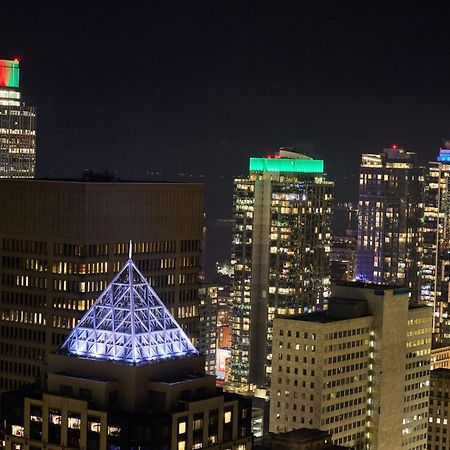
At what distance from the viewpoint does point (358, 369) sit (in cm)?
12331

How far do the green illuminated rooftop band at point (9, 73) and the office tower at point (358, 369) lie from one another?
229 feet

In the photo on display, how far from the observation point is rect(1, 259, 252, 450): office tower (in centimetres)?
7994

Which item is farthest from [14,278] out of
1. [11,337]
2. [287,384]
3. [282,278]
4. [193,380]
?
[282,278]

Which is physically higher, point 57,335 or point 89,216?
point 89,216

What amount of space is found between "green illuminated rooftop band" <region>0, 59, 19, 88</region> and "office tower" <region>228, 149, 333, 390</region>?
30475 millimetres

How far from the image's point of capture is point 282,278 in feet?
611

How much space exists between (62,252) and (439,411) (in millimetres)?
52238

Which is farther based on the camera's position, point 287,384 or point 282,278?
point 282,278

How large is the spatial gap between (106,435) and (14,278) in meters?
35.4

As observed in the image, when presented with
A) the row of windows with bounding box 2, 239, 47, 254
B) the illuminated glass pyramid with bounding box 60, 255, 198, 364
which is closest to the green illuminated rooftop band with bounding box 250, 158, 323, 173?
the row of windows with bounding box 2, 239, 47, 254

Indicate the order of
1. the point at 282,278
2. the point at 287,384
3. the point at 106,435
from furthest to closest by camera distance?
the point at 282,278, the point at 287,384, the point at 106,435

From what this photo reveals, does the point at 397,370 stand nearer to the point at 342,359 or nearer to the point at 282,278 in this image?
the point at 342,359

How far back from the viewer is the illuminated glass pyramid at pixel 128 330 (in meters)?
83.6

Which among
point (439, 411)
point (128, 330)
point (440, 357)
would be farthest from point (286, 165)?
point (128, 330)
